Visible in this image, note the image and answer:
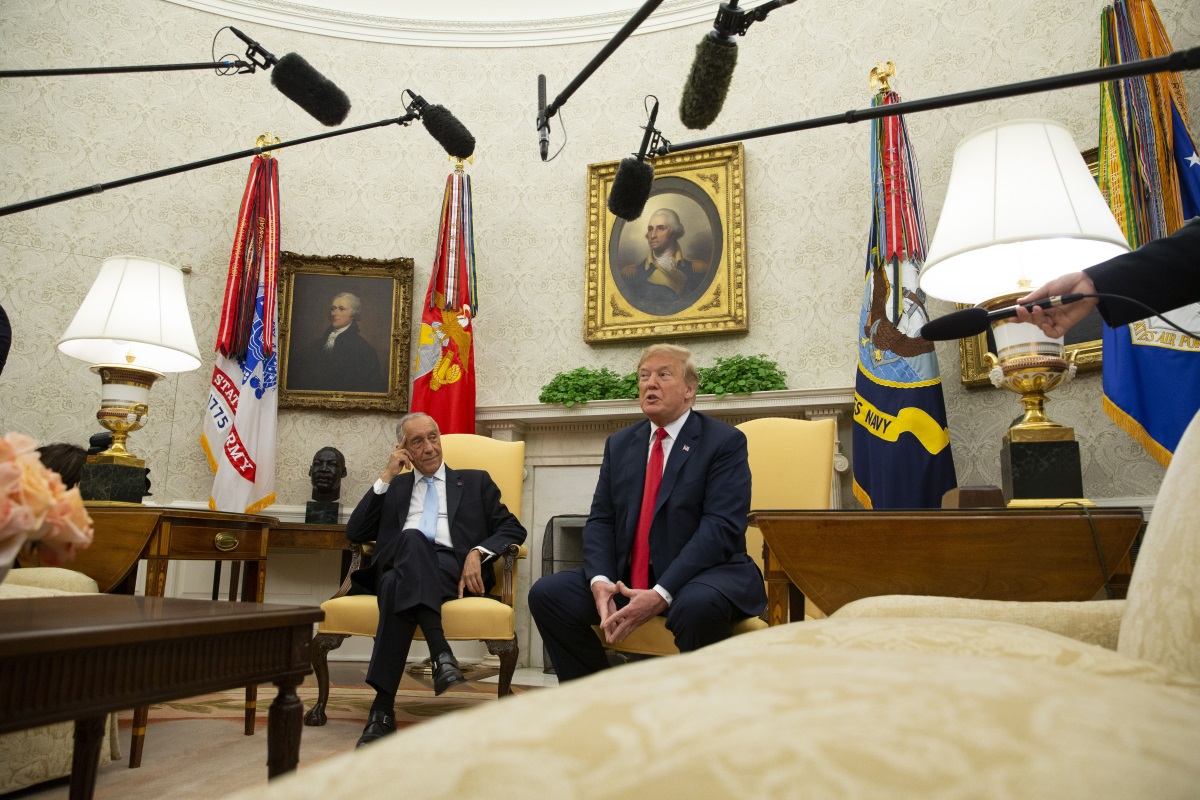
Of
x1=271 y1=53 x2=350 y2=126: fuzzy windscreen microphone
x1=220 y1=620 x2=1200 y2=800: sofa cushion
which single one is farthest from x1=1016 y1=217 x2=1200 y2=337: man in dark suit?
x1=271 y1=53 x2=350 y2=126: fuzzy windscreen microphone

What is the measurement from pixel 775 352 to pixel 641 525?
2.30 metres

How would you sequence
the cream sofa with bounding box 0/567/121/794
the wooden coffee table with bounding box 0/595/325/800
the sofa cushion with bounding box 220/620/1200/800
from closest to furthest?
the sofa cushion with bounding box 220/620/1200/800 → the wooden coffee table with bounding box 0/595/325/800 → the cream sofa with bounding box 0/567/121/794

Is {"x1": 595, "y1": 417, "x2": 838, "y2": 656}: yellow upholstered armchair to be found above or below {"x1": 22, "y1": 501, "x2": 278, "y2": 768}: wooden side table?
above

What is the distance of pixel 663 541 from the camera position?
2955 mm

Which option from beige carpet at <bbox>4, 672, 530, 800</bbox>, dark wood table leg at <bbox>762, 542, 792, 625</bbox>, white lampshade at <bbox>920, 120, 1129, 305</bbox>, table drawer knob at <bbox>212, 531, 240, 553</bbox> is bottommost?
beige carpet at <bbox>4, 672, 530, 800</bbox>

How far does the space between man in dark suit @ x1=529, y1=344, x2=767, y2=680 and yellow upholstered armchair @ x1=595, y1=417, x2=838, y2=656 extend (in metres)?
0.40

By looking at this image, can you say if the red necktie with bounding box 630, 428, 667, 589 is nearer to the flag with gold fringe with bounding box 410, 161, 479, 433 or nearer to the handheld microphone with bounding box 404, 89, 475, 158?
the handheld microphone with bounding box 404, 89, 475, 158

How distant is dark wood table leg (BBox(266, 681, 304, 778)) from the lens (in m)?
1.73

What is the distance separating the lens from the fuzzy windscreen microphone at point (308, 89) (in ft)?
7.73

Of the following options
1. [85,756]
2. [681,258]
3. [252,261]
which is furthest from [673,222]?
[85,756]

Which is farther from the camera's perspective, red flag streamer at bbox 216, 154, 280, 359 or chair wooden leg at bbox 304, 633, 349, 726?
red flag streamer at bbox 216, 154, 280, 359

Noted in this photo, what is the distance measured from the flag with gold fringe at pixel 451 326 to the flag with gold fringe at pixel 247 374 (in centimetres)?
97

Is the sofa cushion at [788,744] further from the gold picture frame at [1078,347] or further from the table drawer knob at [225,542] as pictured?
the gold picture frame at [1078,347]

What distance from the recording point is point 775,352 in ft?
16.4
